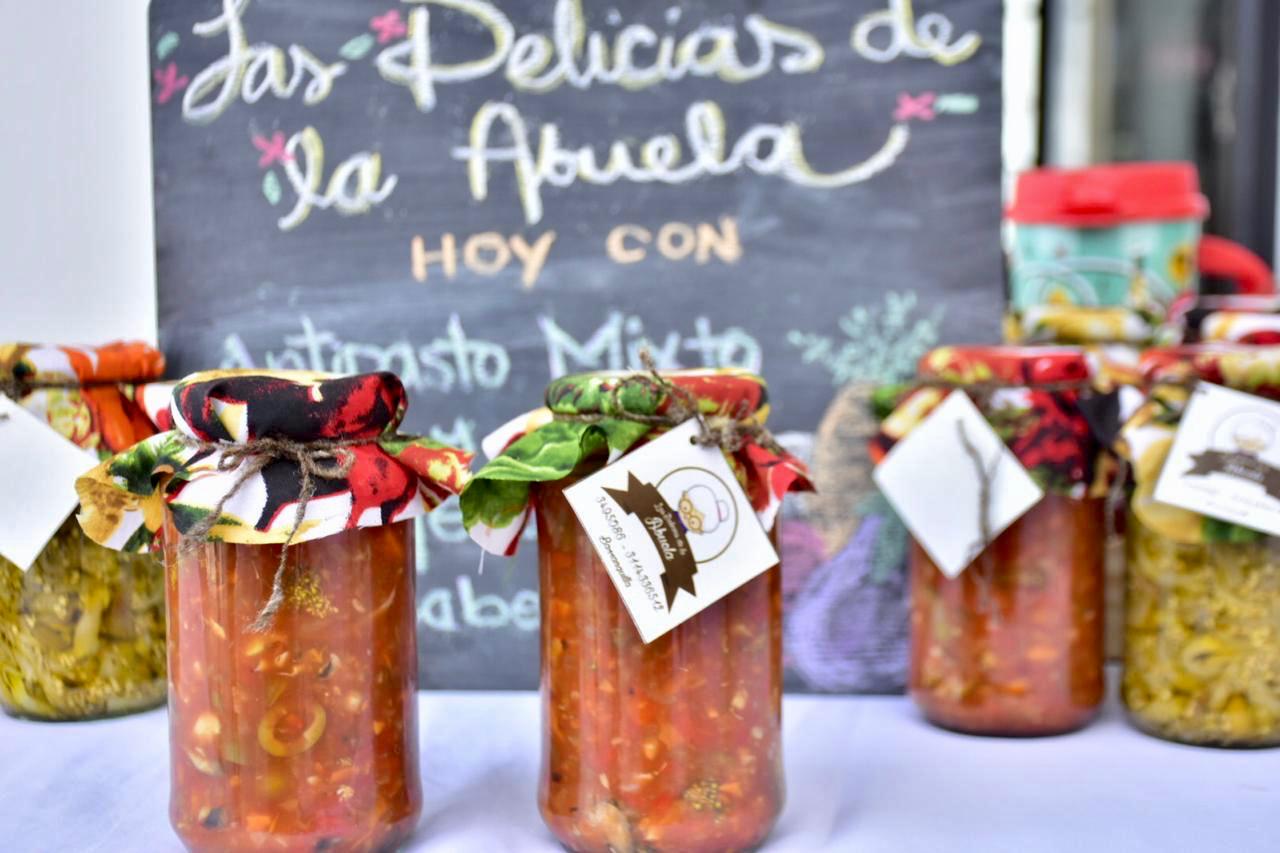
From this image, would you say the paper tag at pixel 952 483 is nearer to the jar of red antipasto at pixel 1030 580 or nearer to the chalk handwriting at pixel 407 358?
the jar of red antipasto at pixel 1030 580

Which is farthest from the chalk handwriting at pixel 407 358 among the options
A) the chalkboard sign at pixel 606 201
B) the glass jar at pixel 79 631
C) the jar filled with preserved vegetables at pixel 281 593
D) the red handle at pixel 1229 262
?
the red handle at pixel 1229 262

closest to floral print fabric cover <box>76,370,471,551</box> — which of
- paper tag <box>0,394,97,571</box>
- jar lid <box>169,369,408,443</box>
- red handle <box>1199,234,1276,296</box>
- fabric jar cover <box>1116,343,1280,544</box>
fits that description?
jar lid <box>169,369,408,443</box>

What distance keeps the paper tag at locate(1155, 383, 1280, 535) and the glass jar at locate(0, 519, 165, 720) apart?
0.87m

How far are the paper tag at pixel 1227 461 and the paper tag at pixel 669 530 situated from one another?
0.39 metres

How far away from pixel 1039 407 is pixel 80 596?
0.84 meters

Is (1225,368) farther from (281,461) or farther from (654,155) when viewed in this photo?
(281,461)

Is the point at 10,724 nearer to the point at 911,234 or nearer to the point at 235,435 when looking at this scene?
the point at 235,435

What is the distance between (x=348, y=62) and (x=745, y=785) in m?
0.76

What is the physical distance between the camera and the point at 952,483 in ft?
3.29

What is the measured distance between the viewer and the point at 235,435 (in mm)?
744

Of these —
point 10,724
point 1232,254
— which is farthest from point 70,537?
point 1232,254

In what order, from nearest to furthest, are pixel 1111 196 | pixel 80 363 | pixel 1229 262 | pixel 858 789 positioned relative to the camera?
pixel 858 789, pixel 80 363, pixel 1111 196, pixel 1229 262

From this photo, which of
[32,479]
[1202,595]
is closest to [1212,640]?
[1202,595]

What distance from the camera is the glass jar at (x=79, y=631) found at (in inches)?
39.6
